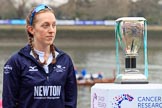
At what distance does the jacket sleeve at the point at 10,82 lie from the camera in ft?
9.56

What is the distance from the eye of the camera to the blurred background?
43119 millimetres

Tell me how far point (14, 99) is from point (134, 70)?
4.83ft

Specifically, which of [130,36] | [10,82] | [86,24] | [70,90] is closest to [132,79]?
[130,36]

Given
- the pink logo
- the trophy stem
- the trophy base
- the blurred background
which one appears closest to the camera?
the pink logo

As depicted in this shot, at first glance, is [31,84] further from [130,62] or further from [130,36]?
[130,36]

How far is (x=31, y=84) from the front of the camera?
9.56ft

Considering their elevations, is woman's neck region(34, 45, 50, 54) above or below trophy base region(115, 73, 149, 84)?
above

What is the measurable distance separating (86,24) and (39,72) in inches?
1858

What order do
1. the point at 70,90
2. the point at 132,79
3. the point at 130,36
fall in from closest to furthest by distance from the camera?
the point at 70,90, the point at 132,79, the point at 130,36

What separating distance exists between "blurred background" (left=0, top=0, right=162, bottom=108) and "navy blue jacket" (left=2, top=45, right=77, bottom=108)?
33.5 m

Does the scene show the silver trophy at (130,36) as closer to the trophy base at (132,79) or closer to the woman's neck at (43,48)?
the trophy base at (132,79)

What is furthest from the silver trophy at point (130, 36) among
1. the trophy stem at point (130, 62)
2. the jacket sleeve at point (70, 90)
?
the jacket sleeve at point (70, 90)

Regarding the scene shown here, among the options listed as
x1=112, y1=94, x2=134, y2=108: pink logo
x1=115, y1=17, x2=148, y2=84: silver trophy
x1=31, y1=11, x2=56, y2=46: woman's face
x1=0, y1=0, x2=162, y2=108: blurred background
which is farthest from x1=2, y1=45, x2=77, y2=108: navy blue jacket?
x1=0, y1=0, x2=162, y2=108: blurred background

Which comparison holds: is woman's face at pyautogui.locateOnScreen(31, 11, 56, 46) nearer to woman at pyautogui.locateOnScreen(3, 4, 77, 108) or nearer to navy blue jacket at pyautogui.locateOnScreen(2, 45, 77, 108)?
woman at pyautogui.locateOnScreen(3, 4, 77, 108)
